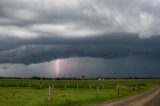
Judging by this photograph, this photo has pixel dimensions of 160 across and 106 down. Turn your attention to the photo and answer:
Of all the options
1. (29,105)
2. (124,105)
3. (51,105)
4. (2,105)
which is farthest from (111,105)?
(2,105)

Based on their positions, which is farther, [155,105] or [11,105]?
[155,105]

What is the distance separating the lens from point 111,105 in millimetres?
33406

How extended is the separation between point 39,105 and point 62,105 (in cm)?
241

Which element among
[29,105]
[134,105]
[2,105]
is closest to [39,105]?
[29,105]

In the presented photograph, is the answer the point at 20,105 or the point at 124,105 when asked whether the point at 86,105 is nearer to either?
the point at 124,105

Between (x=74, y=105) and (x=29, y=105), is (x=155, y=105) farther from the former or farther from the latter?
(x=29, y=105)

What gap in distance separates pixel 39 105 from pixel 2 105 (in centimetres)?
341

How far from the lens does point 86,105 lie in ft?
109

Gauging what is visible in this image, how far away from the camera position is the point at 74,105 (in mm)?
33844

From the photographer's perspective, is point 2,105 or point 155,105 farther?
point 155,105

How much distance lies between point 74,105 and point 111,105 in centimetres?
360

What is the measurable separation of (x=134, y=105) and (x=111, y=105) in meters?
2.31

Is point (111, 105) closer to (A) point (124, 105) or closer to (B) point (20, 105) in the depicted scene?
(A) point (124, 105)

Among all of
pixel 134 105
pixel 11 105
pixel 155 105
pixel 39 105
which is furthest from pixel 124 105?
pixel 11 105
